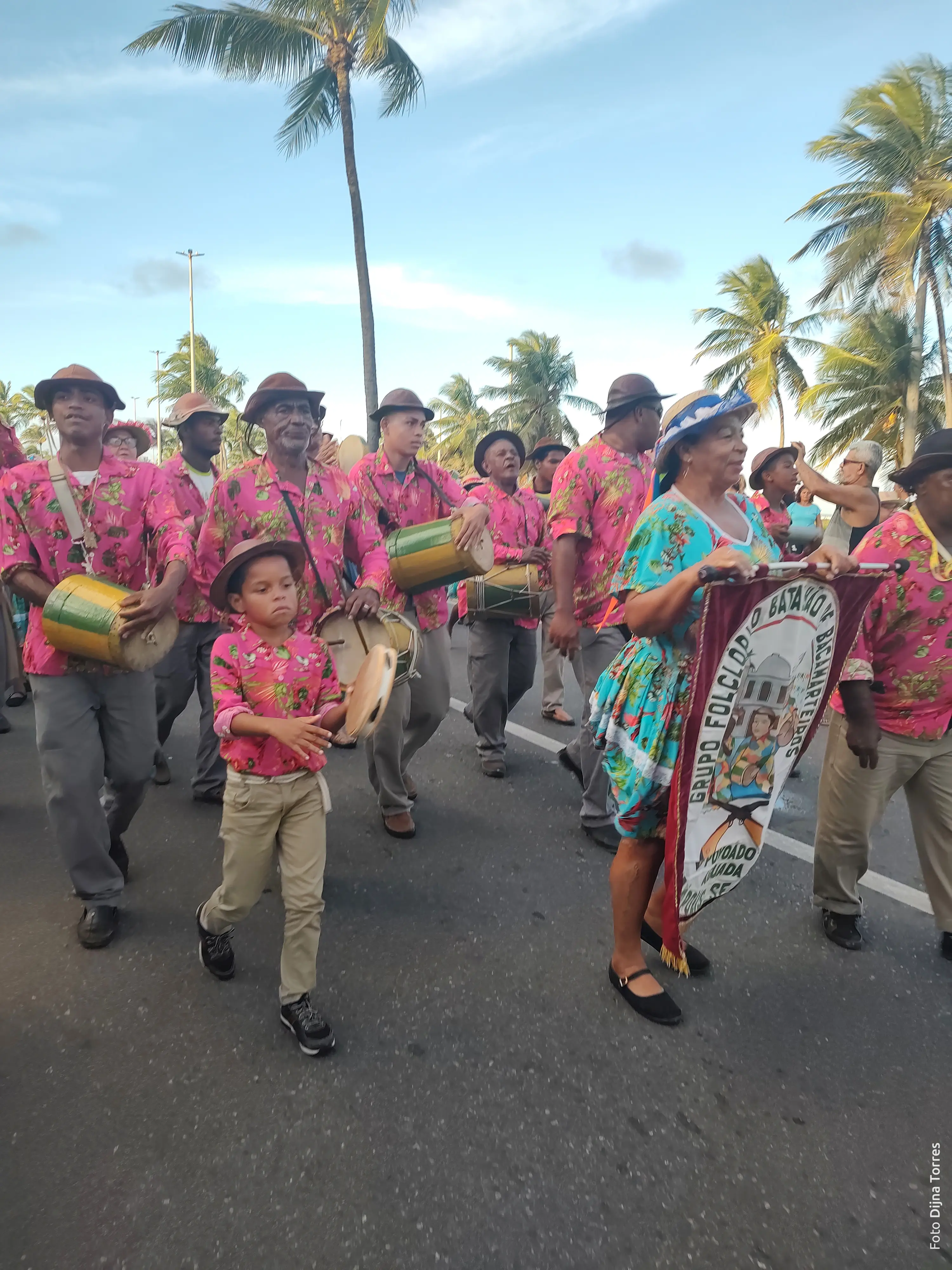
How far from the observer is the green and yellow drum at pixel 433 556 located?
3949 mm

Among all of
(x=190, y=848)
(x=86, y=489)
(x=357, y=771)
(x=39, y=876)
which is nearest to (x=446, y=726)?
(x=357, y=771)

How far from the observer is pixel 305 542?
3.46m

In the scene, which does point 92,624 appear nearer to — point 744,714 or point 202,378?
point 744,714

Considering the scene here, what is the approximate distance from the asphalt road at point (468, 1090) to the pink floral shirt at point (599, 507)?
144cm

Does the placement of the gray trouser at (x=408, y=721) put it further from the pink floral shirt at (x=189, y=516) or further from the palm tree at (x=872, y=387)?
the palm tree at (x=872, y=387)

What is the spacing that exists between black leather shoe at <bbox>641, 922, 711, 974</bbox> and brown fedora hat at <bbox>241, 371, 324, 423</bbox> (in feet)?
8.31

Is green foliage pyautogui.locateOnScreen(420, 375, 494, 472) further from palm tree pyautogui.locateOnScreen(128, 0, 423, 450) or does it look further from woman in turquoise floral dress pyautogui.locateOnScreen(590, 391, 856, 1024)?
woman in turquoise floral dress pyautogui.locateOnScreen(590, 391, 856, 1024)

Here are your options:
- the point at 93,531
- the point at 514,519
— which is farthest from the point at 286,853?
the point at 514,519

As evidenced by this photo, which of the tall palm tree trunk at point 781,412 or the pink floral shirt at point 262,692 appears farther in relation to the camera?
the tall palm tree trunk at point 781,412

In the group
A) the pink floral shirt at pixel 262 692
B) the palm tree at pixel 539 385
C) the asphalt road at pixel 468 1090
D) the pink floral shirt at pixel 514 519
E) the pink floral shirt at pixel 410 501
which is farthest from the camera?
the palm tree at pixel 539 385

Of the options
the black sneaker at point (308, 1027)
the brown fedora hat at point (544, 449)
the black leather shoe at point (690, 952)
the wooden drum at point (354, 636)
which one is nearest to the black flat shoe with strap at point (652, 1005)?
the black leather shoe at point (690, 952)

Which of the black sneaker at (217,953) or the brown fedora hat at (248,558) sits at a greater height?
the brown fedora hat at (248,558)

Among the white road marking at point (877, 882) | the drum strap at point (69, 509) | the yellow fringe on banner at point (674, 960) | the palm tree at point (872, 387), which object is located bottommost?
the white road marking at point (877, 882)

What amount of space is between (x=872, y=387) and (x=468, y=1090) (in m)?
29.9
